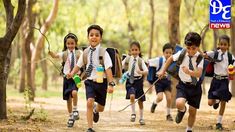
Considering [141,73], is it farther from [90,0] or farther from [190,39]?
[90,0]

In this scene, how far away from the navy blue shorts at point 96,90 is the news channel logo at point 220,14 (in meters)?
3.29

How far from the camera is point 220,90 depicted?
427 inches

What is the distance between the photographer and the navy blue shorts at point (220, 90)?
10.8 meters

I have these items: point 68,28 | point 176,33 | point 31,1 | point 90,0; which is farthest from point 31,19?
point 90,0

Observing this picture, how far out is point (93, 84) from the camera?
972 centimetres

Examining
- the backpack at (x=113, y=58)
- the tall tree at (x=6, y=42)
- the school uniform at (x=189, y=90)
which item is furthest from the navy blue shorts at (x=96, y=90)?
the tall tree at (x=6, y=42)

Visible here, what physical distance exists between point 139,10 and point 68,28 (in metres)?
6.05

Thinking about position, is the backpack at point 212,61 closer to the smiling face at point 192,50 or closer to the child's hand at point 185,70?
the smiling face at point 192,50

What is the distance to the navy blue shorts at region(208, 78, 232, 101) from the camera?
1083cm

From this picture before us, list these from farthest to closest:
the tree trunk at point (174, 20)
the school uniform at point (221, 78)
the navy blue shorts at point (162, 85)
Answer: the tree trunk at point (174, 20) < the navy blue shorts at point (162, 85) < the school uniform at point (221, 78)

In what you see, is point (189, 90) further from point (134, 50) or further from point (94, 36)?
point (134, 50)

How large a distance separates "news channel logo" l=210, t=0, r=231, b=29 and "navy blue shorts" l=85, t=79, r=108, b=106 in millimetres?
3287

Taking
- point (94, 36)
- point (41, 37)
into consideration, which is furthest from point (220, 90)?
point (41, 37)

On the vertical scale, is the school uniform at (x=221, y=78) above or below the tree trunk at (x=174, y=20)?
below
